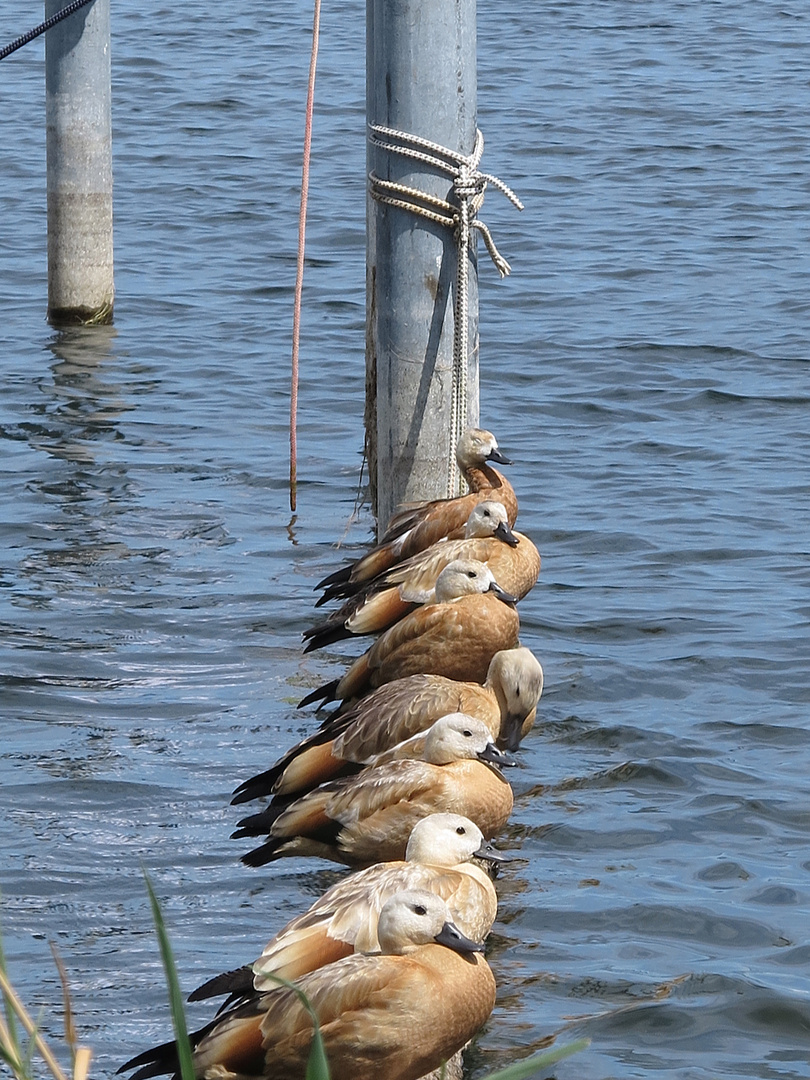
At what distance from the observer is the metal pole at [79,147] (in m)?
11.6

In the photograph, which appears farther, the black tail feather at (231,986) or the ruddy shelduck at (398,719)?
the ruddy shelduck at (398,719)

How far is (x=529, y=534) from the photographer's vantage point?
960 centimetres

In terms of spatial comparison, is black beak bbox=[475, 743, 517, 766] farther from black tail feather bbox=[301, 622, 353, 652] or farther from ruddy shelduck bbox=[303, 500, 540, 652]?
black tail feather bbox=[301, 622, 353, 652]

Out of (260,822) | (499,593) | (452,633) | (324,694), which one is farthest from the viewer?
(324,694)

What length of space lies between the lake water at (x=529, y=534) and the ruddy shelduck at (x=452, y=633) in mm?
470

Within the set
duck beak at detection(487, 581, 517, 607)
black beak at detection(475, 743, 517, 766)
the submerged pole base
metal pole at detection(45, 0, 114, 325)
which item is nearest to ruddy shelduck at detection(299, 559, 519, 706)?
duck beak at detection(487, 581, 517, 607)

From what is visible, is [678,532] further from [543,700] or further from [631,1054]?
[631,1054]

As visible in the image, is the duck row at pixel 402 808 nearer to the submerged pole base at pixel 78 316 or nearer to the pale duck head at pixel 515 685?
the pale duck head at pixel 515 685

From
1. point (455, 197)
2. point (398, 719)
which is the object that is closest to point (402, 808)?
point (398, 719)

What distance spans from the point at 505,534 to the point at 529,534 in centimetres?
243

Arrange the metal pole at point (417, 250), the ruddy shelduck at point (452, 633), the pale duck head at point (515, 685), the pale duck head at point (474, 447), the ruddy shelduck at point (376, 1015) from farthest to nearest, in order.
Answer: the pale duck head at point (474, 447), the metal pole at point (417, 250), the ruddy shelduck at point (452, 633), the pale duck head at point (515, 685), the ruddy shelduck at point (376, 1015)

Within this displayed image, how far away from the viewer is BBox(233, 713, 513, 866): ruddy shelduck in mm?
5727

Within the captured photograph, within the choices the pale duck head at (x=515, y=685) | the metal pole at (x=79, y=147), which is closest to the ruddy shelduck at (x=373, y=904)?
the pale duck head at (x=515, y=685)

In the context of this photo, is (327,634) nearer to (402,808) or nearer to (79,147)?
(402,808)
